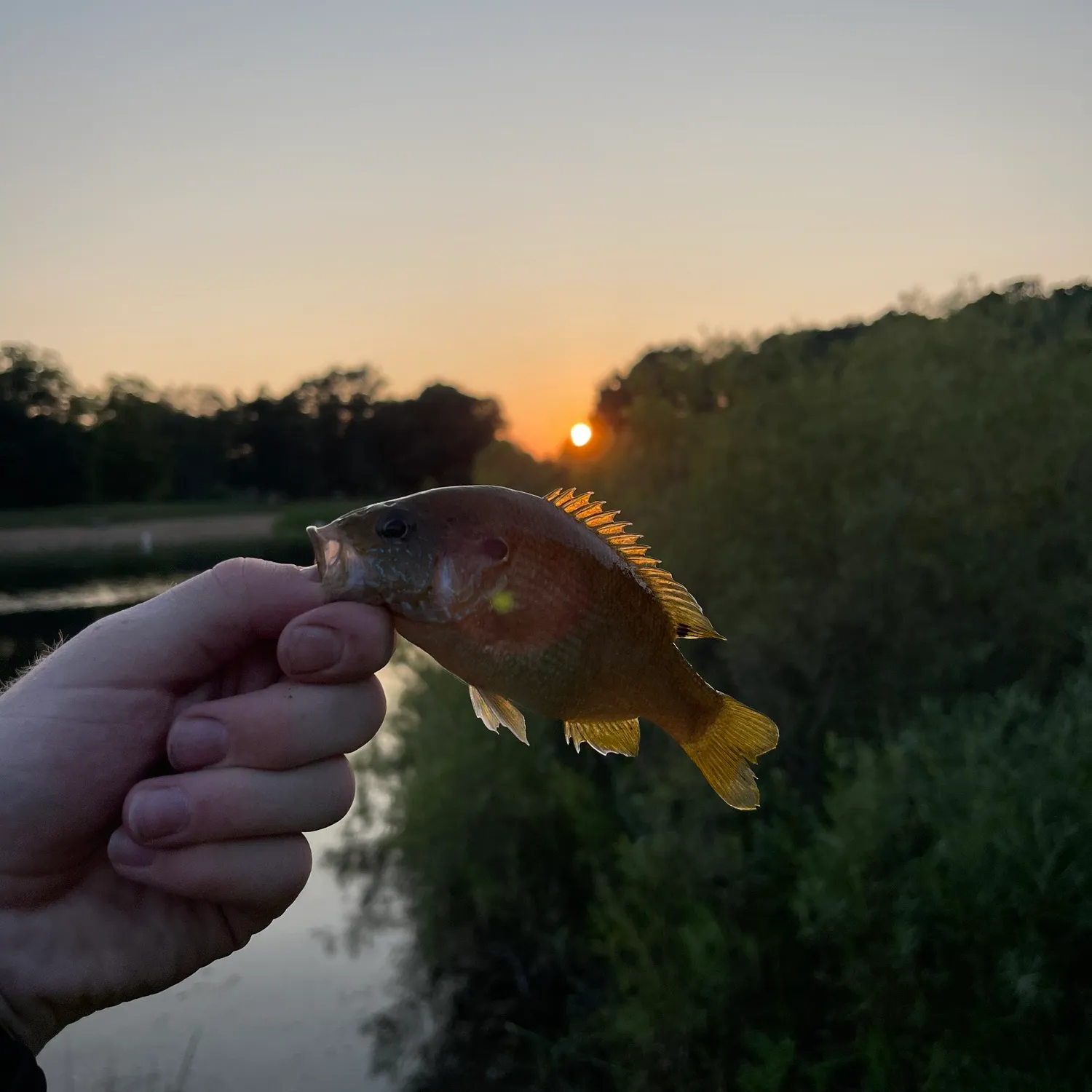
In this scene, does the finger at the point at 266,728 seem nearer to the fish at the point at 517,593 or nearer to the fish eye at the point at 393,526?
the fish at the point at 517,593

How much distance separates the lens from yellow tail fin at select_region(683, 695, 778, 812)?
2305 mm

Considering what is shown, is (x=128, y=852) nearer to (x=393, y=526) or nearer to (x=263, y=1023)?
(x=393, y=526)

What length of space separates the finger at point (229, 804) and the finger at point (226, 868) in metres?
0.03

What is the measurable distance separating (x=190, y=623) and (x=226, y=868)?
60cm

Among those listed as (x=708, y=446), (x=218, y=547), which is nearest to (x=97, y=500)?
(x=218, y=547)

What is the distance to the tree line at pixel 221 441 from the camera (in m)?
23.2

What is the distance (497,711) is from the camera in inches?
84.3

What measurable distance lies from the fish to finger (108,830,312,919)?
66 cm

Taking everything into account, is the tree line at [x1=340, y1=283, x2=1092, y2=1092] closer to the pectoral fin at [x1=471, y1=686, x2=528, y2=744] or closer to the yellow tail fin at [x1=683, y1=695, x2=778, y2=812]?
the yellow tail fin at [x1=683, y1=695, x2=778, y2=812]

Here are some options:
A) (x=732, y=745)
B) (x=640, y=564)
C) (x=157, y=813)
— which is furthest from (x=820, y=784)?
(x=157, y=813)

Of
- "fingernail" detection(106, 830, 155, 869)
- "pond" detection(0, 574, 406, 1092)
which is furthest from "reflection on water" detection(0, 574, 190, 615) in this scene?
"fingernail" detection(106, 830, 155, 869)

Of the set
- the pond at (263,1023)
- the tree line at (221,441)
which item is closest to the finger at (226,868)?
the pond at (263,1023)

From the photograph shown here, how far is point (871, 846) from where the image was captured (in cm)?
511

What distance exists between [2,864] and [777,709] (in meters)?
5.97
